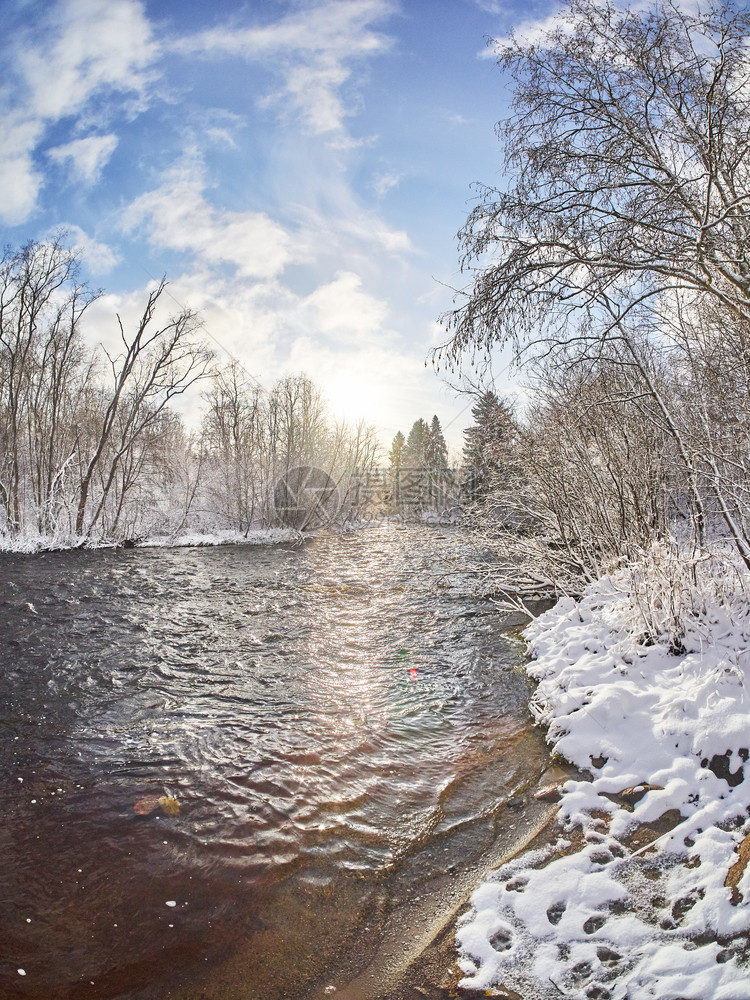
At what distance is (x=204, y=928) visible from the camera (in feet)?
9.66

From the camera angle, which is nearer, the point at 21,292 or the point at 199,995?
the point at 199,995

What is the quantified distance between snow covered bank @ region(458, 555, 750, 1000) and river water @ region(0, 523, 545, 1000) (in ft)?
1.88

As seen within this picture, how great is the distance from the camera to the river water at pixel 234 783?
2834 mm

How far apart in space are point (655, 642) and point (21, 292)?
73.6ft

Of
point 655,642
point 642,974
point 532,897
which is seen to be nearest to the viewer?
point 642,974

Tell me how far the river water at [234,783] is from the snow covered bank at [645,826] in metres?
0.57

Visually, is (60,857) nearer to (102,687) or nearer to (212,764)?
(212,764)

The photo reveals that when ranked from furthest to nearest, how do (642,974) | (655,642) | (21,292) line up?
(21,292) < (655,642) < (642,974)

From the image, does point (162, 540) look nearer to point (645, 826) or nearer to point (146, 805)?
point (146, 805)

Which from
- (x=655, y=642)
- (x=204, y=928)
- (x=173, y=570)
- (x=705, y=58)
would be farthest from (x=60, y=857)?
(x=173, y=570)

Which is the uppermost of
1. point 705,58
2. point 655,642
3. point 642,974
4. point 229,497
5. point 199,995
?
point 705,58
